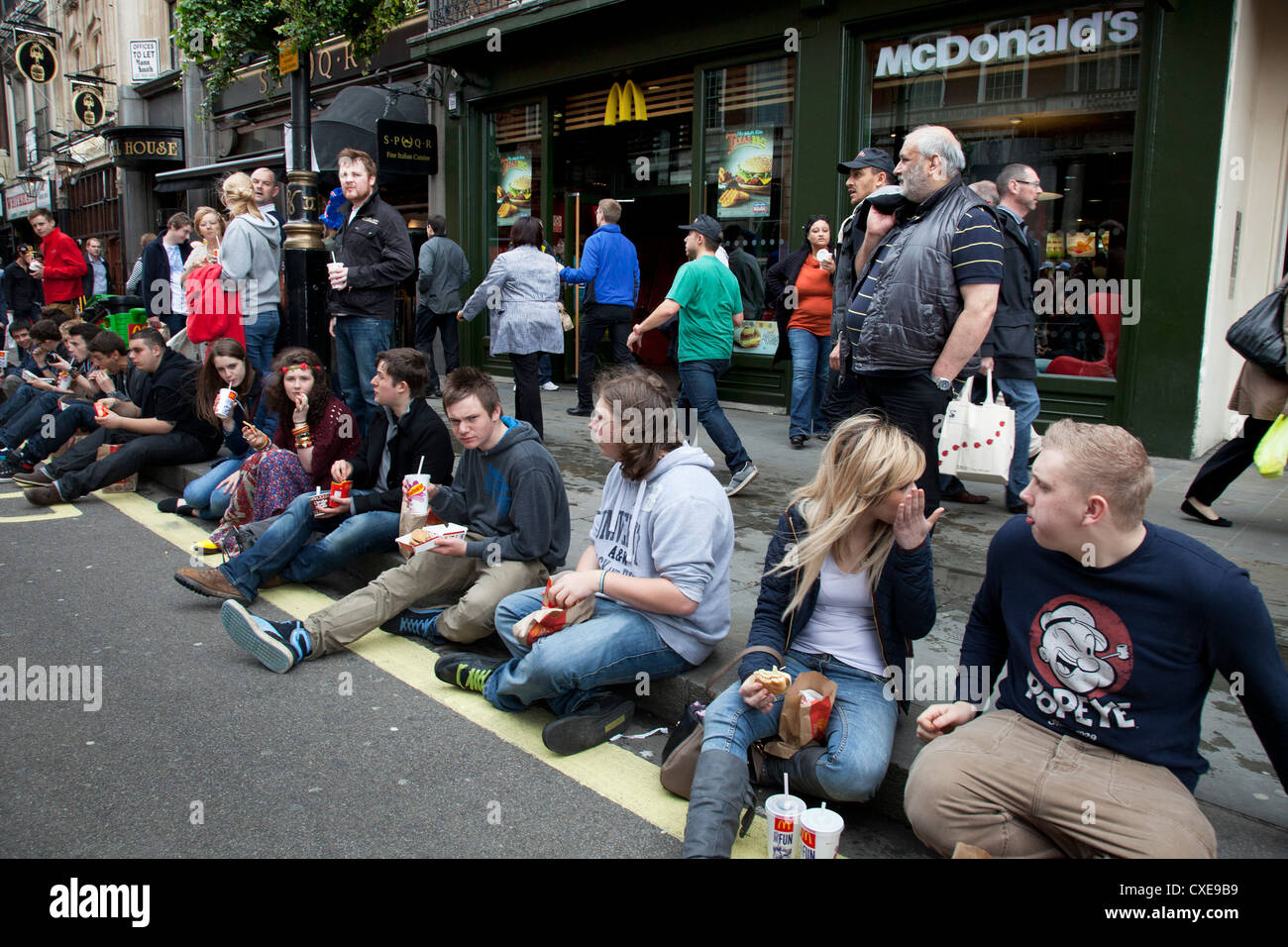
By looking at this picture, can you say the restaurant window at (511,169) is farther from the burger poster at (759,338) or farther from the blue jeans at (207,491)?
the blue jeans at (207,491)

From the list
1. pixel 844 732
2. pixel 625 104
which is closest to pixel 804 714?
pixel 844 732

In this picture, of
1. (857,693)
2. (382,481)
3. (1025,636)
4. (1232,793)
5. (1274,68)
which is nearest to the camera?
(1025,636)

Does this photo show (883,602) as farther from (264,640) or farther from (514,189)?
(514,189)

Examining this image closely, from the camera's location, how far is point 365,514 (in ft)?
16.2

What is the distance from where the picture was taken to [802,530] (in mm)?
3018

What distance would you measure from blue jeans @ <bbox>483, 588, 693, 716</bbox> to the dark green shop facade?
17.3 ft

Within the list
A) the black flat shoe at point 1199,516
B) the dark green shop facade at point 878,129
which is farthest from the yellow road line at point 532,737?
the dark green shop facade at point 878,129

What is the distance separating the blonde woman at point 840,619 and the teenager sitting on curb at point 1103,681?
33 centimetres

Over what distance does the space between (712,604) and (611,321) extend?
263 inches

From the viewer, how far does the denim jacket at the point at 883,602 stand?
2.86 metres

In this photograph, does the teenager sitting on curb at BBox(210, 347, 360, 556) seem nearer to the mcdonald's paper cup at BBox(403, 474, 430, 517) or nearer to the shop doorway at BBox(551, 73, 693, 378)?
the mcdonald's paper cup at BBox(403, 474, 430, 517)

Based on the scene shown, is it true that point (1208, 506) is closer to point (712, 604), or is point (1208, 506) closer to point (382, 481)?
point (712, 604)

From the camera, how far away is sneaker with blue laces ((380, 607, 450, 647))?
4367mm
